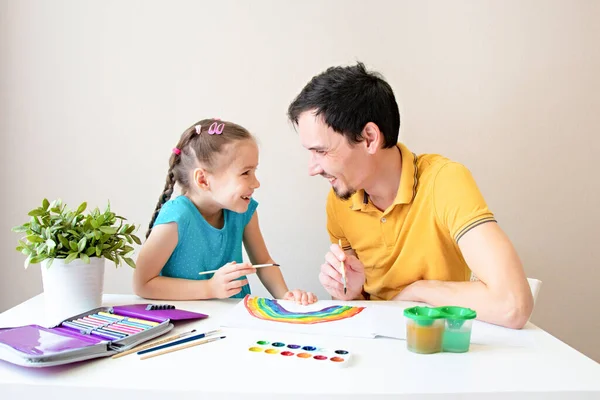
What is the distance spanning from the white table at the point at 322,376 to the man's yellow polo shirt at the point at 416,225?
441mm

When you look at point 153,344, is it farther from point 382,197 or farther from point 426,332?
point 382,197

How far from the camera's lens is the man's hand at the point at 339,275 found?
1379mm

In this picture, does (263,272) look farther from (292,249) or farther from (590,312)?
(590,312)

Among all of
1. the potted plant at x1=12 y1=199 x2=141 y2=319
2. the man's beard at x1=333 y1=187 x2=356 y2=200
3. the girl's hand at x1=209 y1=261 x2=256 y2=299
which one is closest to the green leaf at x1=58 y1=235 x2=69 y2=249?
the potted plant at x1=12 y1=199 x2=141 y2=319

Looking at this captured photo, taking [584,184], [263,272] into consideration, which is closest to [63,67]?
[263,272]

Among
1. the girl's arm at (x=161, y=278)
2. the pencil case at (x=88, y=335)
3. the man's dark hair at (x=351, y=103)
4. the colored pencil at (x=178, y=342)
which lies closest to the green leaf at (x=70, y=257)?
the pencil case at (x=88, y=335)

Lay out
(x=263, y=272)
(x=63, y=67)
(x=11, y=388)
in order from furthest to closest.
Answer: (x=63, y=67) < (x=263, y=272) < (x=11, y=388)

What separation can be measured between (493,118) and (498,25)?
315 millimetres

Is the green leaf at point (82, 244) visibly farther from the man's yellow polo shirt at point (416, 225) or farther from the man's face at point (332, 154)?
the man's yellow polo shirt at point (416, 225)

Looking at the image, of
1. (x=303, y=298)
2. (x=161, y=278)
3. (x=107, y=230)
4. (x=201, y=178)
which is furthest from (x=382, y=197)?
(x=107, y=230)

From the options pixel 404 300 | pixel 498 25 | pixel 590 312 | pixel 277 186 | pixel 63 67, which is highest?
pixel 498 25

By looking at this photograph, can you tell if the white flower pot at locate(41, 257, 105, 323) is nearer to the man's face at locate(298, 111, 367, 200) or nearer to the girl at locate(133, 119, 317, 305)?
the girl at locate(133, 119, 317, 305)

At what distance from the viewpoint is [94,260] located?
1.27 m

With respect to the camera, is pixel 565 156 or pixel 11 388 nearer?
pixel 11 388
